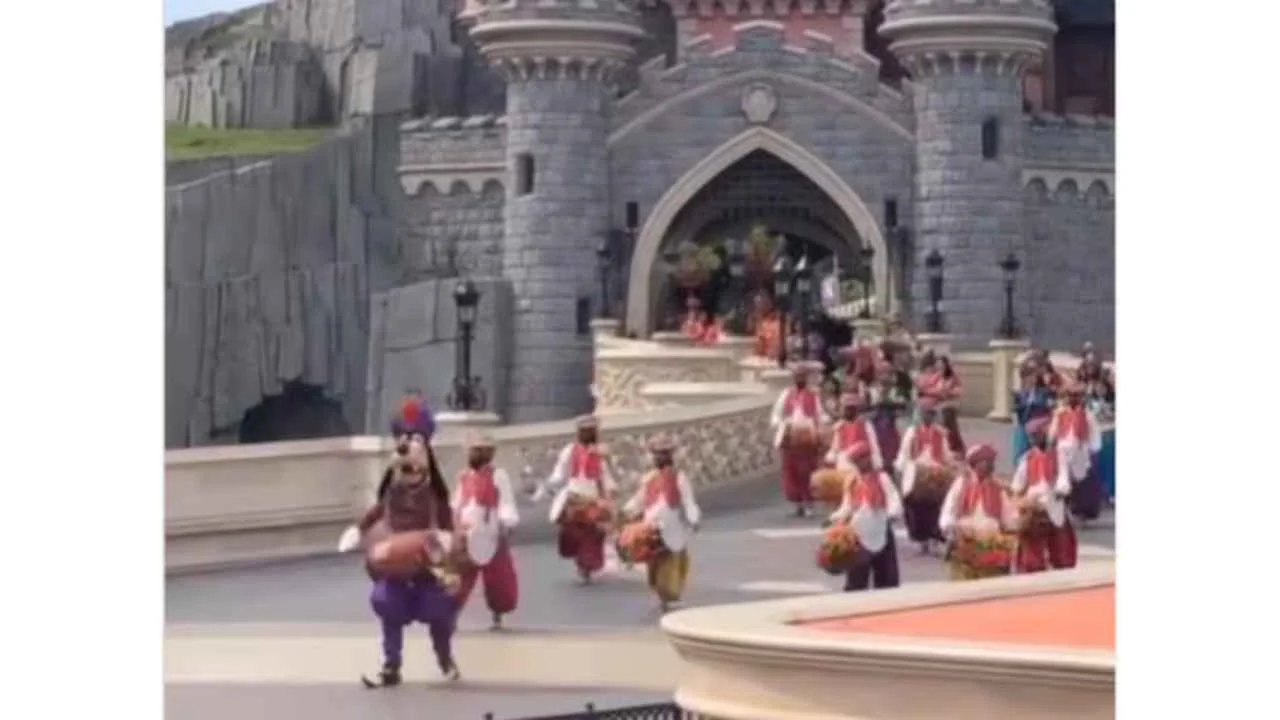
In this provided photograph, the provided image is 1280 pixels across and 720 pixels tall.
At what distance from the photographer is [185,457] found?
59.9ft

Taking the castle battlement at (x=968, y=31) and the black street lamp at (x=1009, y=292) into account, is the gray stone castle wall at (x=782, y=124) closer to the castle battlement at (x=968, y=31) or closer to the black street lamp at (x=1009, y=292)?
the castle battlement at (x=968, y=31)

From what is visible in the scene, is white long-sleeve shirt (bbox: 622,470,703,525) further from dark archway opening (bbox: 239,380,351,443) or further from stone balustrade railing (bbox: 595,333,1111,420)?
dark archway opening (bbox: 239,380,351,443)

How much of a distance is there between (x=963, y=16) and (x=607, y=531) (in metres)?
20.2

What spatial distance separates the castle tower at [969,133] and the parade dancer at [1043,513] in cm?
1982

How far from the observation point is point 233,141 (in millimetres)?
40219

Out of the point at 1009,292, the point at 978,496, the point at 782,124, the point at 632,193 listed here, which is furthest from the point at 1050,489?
the point at 632,193

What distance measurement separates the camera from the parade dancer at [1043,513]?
15398 millimetres

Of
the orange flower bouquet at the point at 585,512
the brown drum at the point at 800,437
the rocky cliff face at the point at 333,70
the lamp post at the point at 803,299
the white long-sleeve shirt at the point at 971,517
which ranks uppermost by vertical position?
the rocky cliff face at the point at 333,70

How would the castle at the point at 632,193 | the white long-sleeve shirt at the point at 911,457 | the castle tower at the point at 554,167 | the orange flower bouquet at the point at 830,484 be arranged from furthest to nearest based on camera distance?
the castle at the point at 632,193 → the castle tower at the point at 554,167 → the white long-sleeve shirt at the point at 911,457 → the orange flower bouquet at the point at 830,484

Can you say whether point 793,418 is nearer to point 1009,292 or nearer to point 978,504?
point 978,504

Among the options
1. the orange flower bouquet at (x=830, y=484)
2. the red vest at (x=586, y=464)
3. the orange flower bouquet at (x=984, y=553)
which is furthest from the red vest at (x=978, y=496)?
the red vest at (x=586, y=464)

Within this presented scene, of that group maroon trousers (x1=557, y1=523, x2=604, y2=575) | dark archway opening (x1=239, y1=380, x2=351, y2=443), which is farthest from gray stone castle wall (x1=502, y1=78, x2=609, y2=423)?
maroon trousers (x1=557, y1=523, x2=604, y2=575)

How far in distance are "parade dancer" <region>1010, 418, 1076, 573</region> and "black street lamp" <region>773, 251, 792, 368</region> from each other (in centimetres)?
1100
